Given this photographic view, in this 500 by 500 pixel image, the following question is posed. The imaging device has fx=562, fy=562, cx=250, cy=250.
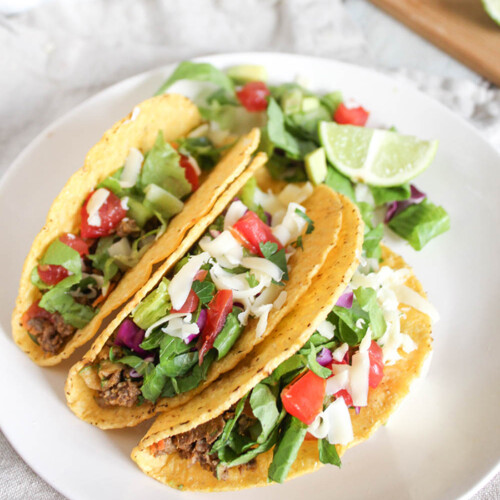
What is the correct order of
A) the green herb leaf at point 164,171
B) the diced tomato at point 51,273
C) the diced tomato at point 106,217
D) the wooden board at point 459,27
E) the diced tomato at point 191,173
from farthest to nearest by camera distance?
1. the wooden board at point 459,27
2. the diced tomato at point 191,173
3. the green herb leaf at point 164,171
4. the diced tomato at point 106,217
5. the diced tomato at point 51,273

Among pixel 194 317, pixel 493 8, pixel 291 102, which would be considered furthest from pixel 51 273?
pixel 493 8

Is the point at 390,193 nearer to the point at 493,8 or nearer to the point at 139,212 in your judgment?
the point at 139,212

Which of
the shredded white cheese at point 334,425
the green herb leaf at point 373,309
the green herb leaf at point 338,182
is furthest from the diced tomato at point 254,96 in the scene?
the shredded white cheese at point 334,425

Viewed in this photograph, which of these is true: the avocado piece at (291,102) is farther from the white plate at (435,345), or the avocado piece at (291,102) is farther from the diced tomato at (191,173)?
the diced tomato at (191,173)

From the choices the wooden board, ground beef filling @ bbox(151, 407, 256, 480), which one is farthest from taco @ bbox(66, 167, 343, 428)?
the wooden board

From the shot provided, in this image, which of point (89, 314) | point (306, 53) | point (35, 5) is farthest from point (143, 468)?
point (35, 5)
